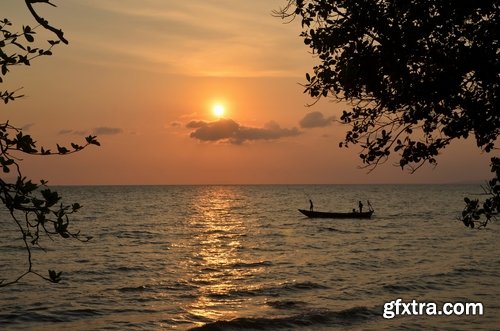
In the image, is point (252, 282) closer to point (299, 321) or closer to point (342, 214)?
point (299, 321)

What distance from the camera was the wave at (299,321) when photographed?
22.5 metres

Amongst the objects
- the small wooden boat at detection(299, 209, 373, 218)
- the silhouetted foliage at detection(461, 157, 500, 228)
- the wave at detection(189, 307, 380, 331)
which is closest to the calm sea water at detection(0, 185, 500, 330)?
the wave at detection(189, 307, 380, 331)

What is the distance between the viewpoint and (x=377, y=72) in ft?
33.4

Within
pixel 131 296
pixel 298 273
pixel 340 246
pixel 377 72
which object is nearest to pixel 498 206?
pixel 377 72

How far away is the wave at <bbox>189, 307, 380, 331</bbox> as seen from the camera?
73.8 ft

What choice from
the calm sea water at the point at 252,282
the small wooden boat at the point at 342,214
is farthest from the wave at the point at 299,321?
the small wooden boat at the point at 342,214

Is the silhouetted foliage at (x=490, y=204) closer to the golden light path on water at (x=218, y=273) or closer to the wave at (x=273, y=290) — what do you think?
the golden light path on water at (x=218, y=273)

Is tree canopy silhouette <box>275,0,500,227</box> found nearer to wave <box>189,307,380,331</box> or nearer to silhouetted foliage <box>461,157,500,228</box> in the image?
silhouetted foliage <box>461,157,500,228</box>

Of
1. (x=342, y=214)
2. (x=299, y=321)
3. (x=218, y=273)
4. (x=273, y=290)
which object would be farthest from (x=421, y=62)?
(x=342, y=214)

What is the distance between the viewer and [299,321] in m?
23.1

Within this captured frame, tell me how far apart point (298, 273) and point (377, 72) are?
27.2 metres

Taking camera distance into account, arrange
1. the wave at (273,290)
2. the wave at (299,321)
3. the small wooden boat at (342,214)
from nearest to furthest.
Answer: the wave at (299,321) → the wave at (273,290) → the small wooden boat at (342,214)

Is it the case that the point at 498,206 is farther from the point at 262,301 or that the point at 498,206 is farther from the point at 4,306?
the point at 4,306

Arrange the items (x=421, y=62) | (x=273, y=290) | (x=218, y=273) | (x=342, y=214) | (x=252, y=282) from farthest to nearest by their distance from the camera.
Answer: (x=342, y=214)
(x=218, y=273)
(x=252, y=282)
(x=273, y=290)
(x=421, y=62)
